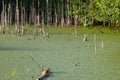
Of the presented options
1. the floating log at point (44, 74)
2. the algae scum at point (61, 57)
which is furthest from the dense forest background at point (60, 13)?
the floating log at point (44, 74)

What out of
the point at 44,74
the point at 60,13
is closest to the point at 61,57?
the point at 44,74

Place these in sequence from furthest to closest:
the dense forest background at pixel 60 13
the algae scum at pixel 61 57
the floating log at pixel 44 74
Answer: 1. the dense forest background at pixel 60 13
2. the algae scum at pixel 61 57
3. the floating log at pixel 44 74

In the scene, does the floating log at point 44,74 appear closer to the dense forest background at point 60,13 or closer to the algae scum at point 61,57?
the algae scum at point 61,57

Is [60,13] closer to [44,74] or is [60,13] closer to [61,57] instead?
[61,57]

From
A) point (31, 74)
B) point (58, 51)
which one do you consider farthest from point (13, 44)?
point (31, 74)

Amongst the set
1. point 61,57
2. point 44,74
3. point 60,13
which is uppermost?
point 60,13

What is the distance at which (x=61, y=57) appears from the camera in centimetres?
746

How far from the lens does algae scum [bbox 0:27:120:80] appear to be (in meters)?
6.09

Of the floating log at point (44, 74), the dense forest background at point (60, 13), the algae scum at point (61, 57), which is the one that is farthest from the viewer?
the dense forest background at point (60, 13)

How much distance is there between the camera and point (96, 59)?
729cm

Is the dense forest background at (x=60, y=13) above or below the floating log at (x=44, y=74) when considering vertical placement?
above

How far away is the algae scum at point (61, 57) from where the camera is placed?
609 cm

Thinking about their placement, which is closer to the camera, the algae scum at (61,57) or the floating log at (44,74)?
the floating log at (44,74)

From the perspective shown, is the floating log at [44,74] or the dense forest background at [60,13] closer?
the floating log at [44,74]
